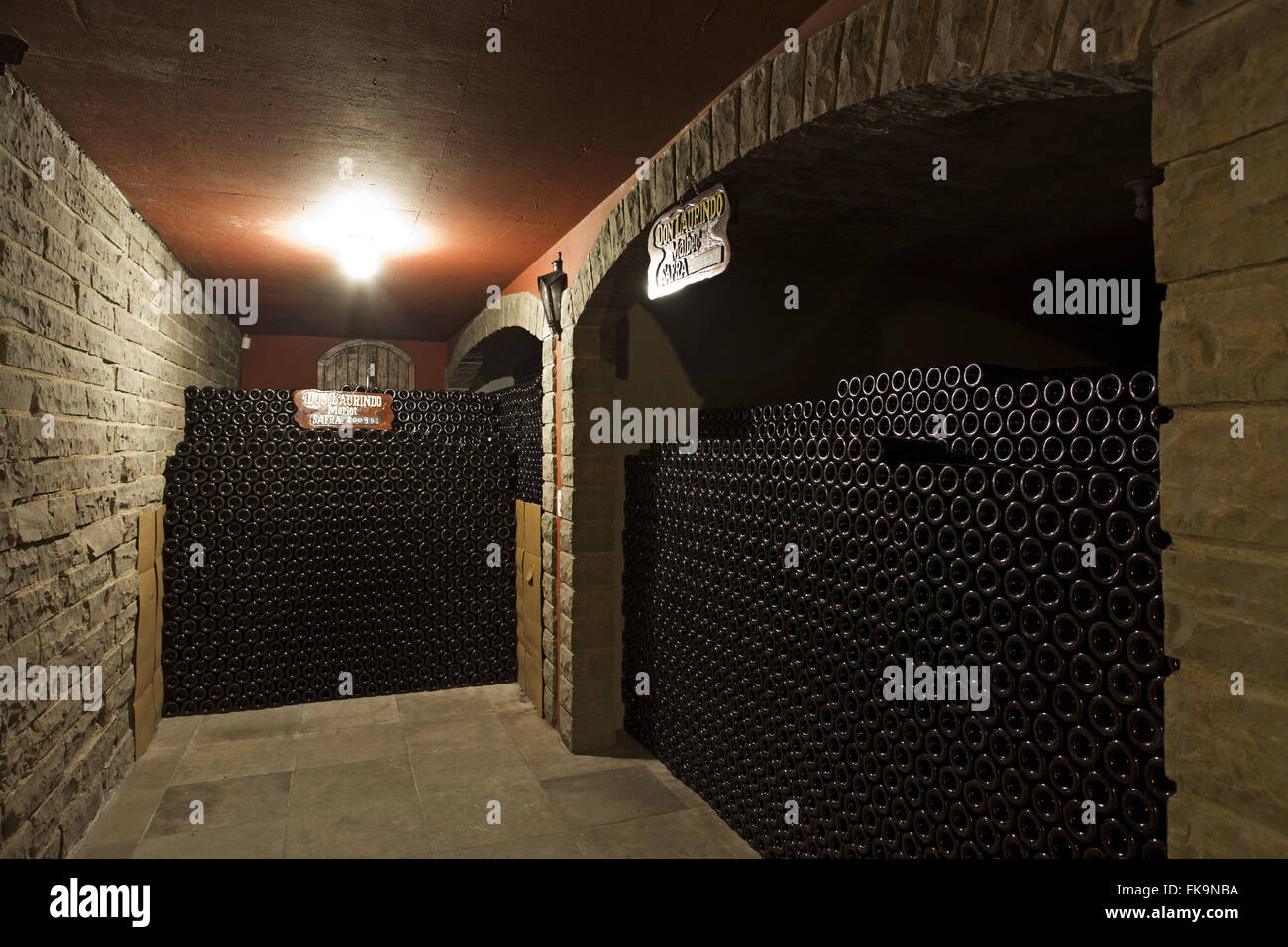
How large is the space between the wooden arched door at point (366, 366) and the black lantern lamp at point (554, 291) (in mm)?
6297

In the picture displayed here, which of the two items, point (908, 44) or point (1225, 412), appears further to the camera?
point (908, 44)

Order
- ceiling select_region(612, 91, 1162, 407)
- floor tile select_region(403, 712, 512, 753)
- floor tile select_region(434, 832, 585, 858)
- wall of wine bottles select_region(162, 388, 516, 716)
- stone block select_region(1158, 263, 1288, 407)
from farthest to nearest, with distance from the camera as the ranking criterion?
wall of wine bottles select_region(162, 388, 516, 716) < floor tile select_region(403, 712, 512, 753) < floor tile select_region(434, 832, 585, 858) < ceiling select_region(612, 91, 1162, 407) < stone block select_region(1158, 263, 1288, 407)

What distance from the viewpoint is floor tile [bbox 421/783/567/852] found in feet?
12.0

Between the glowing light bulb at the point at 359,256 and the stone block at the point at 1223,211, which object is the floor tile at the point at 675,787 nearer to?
the stone block at the point at 1223,211

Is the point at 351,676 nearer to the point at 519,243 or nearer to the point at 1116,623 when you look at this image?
the point at 519,243

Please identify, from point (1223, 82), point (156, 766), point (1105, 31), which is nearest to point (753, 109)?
point (1105, 31)

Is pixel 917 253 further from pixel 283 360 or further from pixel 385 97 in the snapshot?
pixel 283 360

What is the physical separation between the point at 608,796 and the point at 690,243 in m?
2.75

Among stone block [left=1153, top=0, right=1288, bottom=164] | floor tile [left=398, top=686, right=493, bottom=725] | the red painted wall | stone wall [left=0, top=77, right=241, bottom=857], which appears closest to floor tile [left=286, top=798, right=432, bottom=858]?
stone wall [left=0, top=77, right=241, bottom=857]

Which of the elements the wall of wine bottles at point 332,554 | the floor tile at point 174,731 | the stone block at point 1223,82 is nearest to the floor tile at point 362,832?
the floor tile at point 174,731

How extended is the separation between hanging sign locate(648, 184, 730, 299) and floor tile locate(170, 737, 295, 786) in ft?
11.3

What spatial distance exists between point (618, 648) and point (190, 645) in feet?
10.0

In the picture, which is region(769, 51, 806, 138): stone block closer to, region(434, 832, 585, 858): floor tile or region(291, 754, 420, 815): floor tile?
region(434, 832, 585, 858): floor tile

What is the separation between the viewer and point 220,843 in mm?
3596
